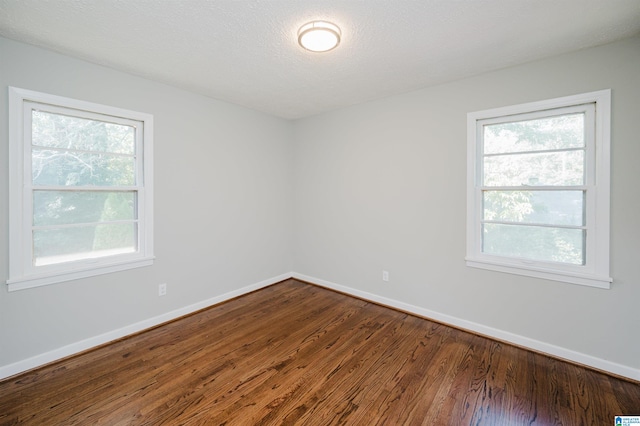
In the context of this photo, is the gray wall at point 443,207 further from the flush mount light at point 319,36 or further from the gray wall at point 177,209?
the flush mount light at point 319,36

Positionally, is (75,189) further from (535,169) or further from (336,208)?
(535,169)

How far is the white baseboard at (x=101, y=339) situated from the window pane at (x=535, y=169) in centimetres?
343

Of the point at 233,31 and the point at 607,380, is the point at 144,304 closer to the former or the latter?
the point at 233,31

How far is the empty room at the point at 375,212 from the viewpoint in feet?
6.00

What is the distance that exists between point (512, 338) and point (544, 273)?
693 mm

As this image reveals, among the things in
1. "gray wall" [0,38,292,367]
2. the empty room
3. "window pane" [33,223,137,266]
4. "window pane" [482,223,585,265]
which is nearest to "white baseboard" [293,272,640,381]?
the empty room

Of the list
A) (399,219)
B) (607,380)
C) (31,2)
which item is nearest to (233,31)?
(31,2)

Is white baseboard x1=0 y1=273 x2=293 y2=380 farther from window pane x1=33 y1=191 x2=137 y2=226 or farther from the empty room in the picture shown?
window pane x1=33 y1=191 x2=137 y2=226

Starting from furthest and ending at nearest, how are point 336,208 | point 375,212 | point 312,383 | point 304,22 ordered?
point 336,208, point 375,212, point 312,383, point 304,22

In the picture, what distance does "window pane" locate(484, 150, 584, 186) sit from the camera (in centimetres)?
232

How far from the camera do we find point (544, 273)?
240 cm

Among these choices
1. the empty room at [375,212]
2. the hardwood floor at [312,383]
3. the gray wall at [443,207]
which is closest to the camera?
the hardwood floor at [312,383]

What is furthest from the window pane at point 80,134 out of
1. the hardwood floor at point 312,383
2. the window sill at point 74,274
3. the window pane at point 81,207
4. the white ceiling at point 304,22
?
the hardwood floor at point 312,383

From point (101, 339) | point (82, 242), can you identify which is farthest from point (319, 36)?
point (101, 339)
